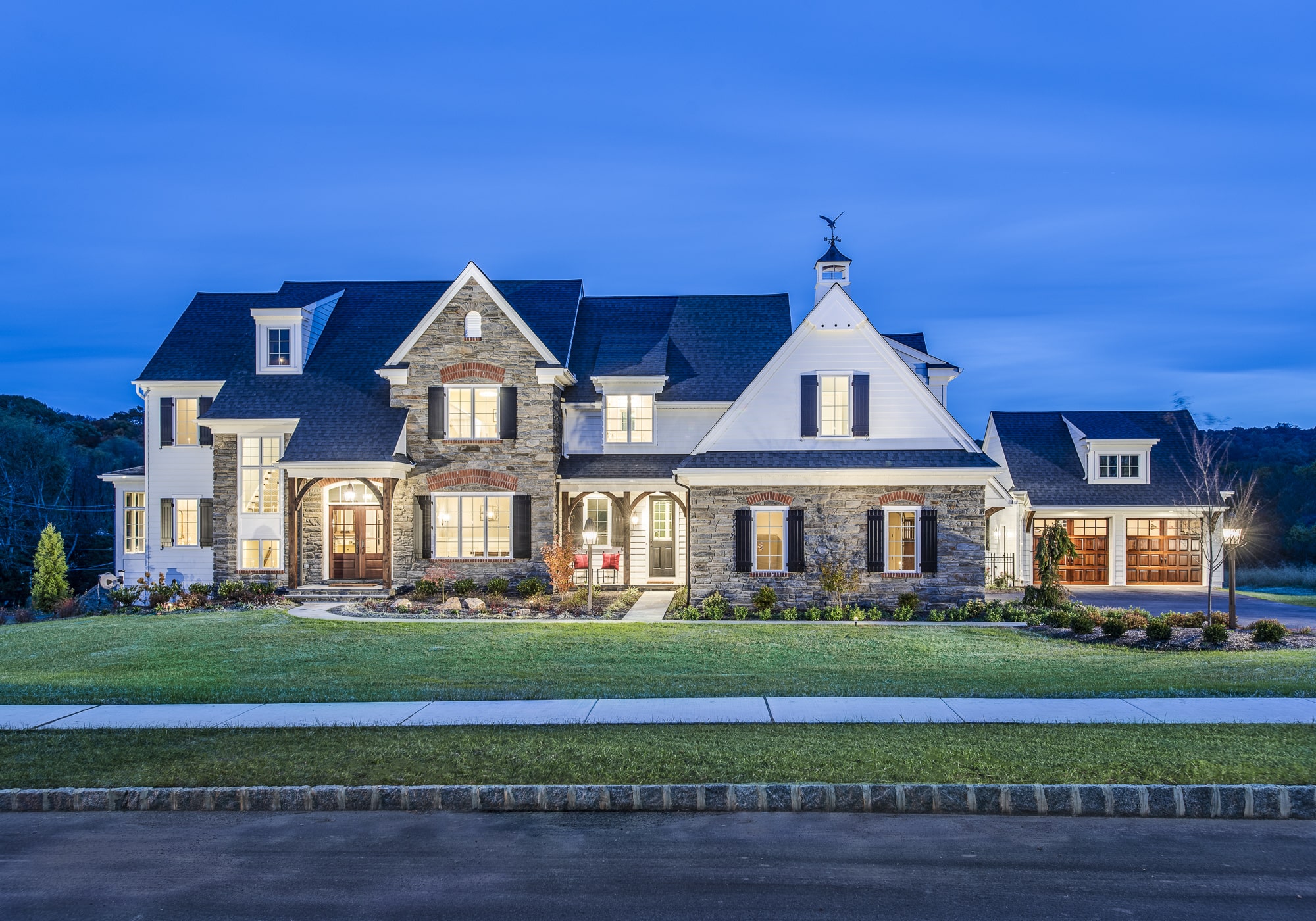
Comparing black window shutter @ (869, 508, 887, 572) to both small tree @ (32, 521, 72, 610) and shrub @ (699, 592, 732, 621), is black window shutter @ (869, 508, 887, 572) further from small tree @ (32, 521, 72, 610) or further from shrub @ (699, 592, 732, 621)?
small tree @ (32, 521, 72, 610)

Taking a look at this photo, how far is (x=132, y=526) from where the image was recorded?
31.3m

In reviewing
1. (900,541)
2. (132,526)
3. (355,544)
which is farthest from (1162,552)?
(132,526)

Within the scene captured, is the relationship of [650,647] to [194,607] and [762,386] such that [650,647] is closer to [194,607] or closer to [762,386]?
[762,386]

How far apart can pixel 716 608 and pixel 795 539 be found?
2.59 meters

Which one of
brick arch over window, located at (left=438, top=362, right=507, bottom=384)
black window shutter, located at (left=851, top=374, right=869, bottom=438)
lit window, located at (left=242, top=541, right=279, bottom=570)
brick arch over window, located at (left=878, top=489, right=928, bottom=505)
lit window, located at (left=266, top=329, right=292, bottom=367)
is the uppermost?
lit window, located at (left=266, top=329, right=292, bottom=367)

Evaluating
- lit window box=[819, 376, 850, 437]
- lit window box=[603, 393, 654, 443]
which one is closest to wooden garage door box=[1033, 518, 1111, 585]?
lit window box=[819, 376, 850, 437]

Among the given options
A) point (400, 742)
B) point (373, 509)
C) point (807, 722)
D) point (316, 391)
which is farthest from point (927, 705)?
point (316, 391)

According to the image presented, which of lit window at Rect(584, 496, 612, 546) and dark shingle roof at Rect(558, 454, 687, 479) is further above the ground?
dark shingle roof at Rect(558, 454, 687, 479)

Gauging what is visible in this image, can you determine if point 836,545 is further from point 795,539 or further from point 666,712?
point 666,712

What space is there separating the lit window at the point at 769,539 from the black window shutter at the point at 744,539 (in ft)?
0.42

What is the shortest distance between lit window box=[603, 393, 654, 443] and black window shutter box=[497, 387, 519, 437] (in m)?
2.82

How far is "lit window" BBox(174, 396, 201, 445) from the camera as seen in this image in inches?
1129

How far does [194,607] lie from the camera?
24375mm

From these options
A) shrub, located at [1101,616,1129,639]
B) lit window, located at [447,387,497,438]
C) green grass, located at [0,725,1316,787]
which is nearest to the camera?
green grass, located at [0,725,1316,787]
